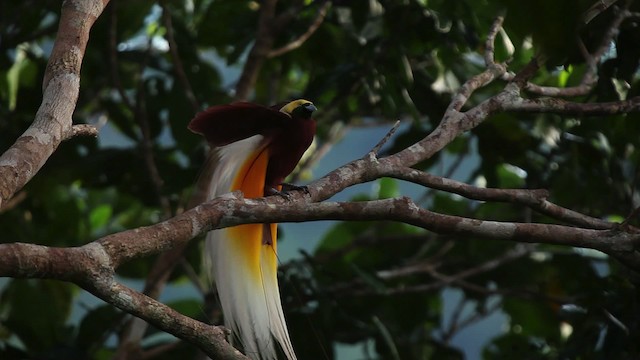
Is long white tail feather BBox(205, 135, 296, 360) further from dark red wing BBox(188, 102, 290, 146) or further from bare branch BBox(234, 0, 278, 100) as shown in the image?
bare branch BBox(234, 0, 278, 100)

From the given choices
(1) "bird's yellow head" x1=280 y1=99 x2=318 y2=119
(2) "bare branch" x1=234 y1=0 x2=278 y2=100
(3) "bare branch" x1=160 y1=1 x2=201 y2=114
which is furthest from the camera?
(2) "bare branch" x1=234 y1=0 x2=278 y2=100

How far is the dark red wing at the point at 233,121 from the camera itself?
2.08 m

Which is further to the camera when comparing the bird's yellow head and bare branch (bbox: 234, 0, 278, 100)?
bare branch (bbox: 234, 0, 278, 100)

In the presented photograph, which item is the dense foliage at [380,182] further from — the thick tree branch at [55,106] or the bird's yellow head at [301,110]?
the thick tree branch at [55,106]

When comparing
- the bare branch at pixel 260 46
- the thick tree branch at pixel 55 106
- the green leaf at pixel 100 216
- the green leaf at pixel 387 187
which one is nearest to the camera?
the thick tree branch at pixel 55 106

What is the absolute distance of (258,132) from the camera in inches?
90.4

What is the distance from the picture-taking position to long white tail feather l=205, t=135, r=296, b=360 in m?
2.08

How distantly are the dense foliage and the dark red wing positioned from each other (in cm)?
73

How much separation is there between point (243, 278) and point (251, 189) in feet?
0.88

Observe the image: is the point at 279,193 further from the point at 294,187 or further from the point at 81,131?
the point at 81,131

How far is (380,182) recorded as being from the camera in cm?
427

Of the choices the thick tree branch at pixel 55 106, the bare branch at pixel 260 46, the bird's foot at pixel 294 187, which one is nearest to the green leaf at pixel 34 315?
the bare branch at pixel 260 46

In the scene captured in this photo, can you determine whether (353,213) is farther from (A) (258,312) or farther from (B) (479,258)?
(B) (479,258)

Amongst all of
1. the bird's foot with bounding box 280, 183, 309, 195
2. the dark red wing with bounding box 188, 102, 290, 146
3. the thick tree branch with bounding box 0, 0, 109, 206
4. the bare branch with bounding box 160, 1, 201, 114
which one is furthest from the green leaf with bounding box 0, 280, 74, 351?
the thick tree branch with bounding box 0, 0, 109, 206
